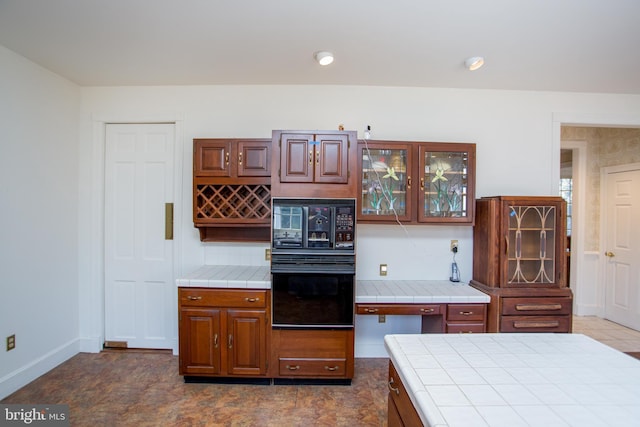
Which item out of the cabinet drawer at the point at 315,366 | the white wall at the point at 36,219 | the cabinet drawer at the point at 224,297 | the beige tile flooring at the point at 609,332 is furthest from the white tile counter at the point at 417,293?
the white wall at the point at 36,219

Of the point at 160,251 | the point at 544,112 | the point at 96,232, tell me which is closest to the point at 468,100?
the point at 544,112

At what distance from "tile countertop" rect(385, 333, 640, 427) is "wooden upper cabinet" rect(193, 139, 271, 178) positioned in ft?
6.04

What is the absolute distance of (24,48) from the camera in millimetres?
2270

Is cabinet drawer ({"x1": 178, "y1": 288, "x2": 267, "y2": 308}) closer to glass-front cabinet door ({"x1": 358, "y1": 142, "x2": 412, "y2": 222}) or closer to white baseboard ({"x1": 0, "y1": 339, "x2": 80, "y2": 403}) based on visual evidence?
glass-front cabinet door ({"x1": 358, "y1": 142, "x2": 412, "y2": 222})

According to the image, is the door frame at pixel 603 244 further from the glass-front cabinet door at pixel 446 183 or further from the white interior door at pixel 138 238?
the white interior door at pixel 138 238

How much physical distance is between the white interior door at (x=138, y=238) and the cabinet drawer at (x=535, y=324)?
10.3 ft

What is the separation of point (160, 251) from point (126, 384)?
119cm

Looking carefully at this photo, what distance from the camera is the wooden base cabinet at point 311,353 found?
7.75 feet

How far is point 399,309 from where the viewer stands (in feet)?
7.98

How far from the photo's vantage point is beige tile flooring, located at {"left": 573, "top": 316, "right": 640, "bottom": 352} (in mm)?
3189

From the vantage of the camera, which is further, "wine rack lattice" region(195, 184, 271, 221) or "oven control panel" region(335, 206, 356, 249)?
"wine rack lattice" region(195, 184, 271, 221)

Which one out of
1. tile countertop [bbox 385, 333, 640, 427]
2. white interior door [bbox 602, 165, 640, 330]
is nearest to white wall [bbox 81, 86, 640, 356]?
white interior door [bbox 602, 165, 640, 330]

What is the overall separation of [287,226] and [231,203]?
67 centimetres

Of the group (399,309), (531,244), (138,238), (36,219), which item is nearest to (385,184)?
(399,309)
